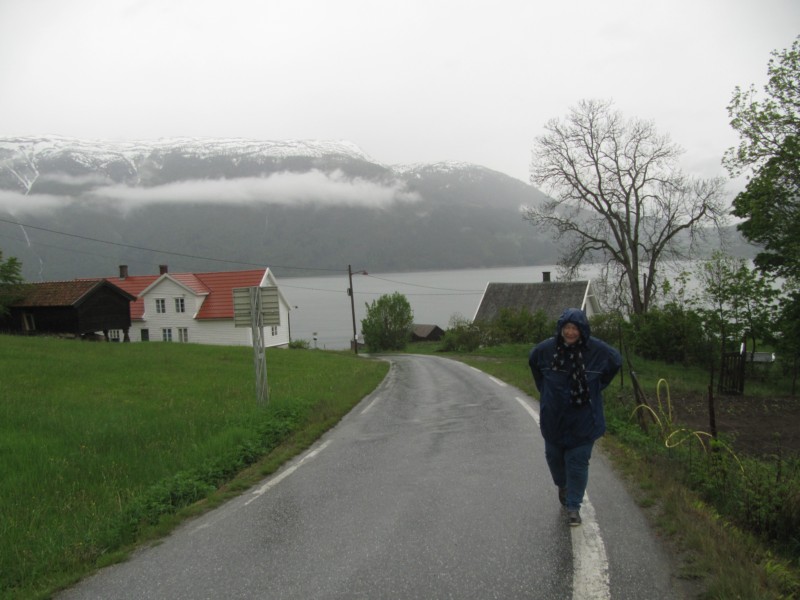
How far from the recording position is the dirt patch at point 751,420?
10883 mm

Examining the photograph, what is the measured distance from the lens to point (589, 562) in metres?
4.41

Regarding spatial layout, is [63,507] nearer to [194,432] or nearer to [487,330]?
[194,432]

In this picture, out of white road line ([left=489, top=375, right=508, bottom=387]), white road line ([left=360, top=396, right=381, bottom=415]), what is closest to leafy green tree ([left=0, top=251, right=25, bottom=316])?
white road line ([left=489, top=375, right=508, bottom=387])

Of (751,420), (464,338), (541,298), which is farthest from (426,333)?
(751,420)

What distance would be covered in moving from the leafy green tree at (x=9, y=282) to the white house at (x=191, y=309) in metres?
9.73

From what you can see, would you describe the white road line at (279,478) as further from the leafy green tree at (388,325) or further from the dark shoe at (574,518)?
the leafy green tree at (388,325)

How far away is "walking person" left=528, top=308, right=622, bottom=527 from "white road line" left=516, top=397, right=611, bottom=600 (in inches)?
6.0

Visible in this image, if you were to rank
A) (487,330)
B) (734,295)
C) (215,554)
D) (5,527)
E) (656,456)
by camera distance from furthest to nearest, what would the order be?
(487,330), (734,295), (656,456), (5,527), (215,554)

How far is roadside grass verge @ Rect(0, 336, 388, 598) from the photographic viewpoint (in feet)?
17.7

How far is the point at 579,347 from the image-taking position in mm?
5238

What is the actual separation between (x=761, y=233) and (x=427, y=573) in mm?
24275

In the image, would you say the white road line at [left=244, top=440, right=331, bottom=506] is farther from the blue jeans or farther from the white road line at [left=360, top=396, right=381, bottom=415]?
the white road line at [left=360, top=396, right=381, bottom=415]

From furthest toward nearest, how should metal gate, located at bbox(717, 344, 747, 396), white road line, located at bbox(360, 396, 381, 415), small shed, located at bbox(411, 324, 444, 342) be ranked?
small shed, located at bbox(411, 324, 444, 342), metal gate, located at bbox(717, 344, 747, 396), white road line, located at bbox(360, 396, 381, 415)

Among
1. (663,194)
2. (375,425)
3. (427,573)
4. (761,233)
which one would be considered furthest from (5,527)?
(663,194)
